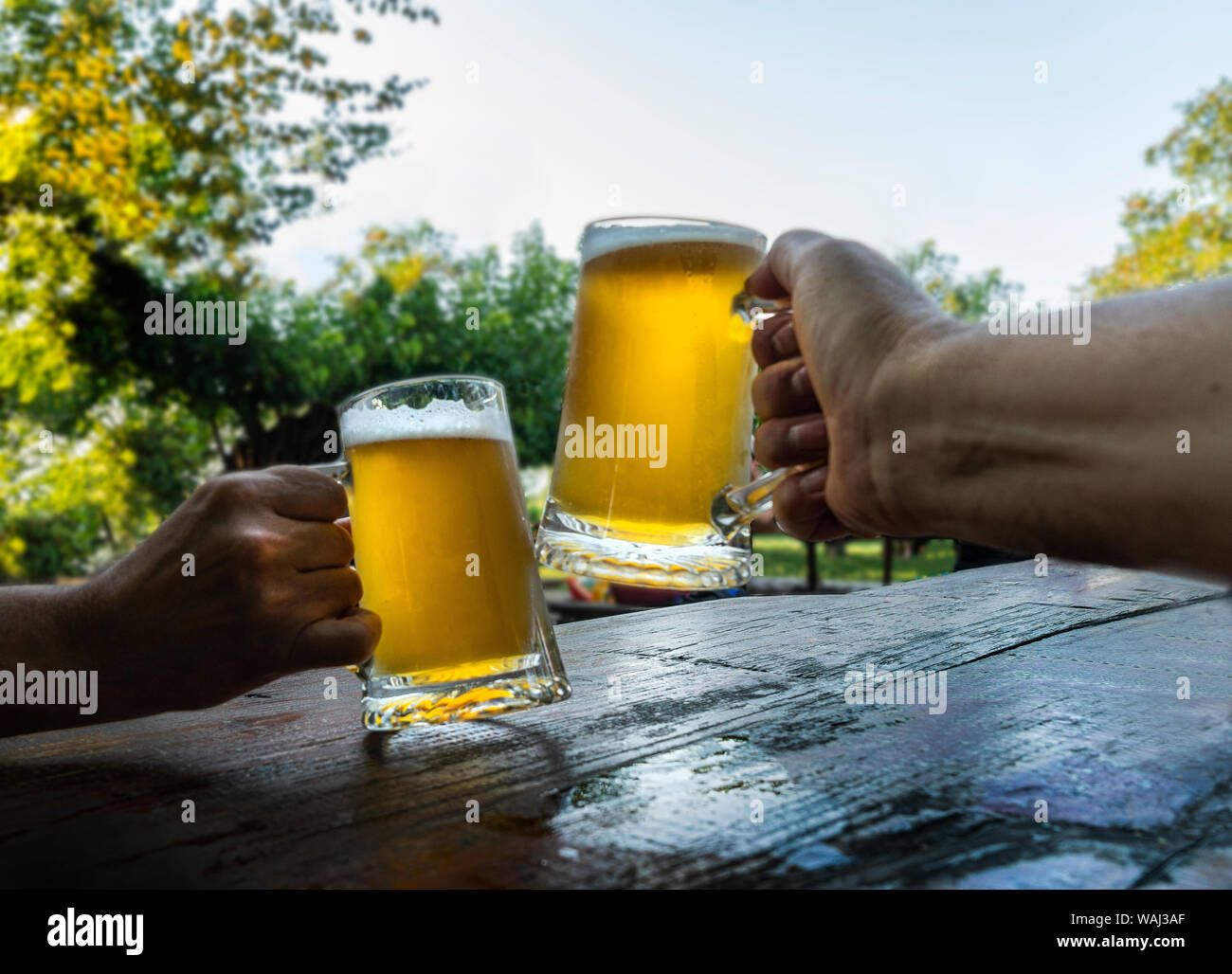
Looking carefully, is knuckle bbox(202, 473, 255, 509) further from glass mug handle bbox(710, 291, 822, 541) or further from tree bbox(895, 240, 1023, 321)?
tree bbox(895, 240, 1023, 321)

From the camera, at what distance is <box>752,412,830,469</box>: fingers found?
1371mm

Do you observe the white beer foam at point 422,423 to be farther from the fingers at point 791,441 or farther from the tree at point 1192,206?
the tree at point 1192,206

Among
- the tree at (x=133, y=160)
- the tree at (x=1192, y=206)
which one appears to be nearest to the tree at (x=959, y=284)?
the tree at (x=1192, y=206)

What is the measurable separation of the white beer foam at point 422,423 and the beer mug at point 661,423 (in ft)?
0.56

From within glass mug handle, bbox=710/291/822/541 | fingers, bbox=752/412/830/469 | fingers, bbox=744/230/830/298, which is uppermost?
fingers, bbox=744/230/830/298

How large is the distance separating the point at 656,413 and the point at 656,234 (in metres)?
0.22

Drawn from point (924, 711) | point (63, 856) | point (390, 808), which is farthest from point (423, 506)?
point (924, 711)

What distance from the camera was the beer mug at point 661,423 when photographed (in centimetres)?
122

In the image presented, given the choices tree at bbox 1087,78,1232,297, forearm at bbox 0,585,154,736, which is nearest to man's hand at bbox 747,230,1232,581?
forearm at bbox 0,585,154,736

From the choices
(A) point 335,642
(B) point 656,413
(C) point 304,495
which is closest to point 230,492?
(C) point 304,495

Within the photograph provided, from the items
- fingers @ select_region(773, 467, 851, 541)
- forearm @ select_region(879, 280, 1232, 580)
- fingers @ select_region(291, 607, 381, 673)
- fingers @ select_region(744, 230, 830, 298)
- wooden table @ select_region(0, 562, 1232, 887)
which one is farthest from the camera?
fingers @ select_region(773, 467, 851, 541)

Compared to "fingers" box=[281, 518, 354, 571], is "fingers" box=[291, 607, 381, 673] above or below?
below

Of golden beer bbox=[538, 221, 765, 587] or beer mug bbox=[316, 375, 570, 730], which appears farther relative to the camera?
golden beer bbox=[538, 221, 765, 587]

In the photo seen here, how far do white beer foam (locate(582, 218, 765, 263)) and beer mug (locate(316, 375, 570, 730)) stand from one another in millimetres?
261
